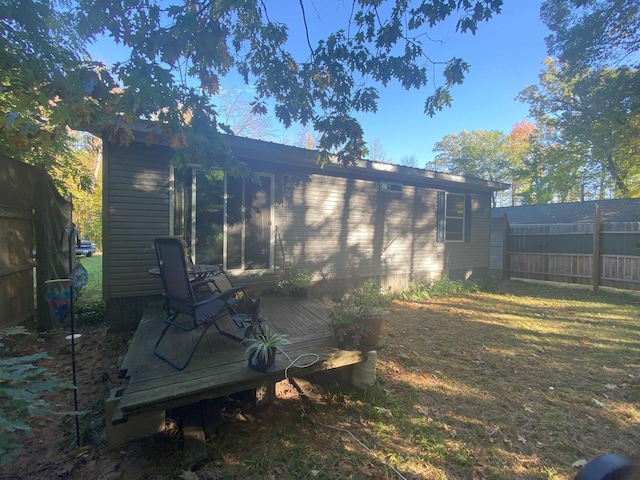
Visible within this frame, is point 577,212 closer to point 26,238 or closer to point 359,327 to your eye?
point 359,327

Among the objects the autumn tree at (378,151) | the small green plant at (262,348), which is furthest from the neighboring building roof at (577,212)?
the small green plant at (262,348)

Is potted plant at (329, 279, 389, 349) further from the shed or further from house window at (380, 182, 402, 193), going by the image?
the shed

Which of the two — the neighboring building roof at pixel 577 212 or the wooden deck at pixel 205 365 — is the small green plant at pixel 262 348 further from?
the neighboring building roof at pixel 577 212

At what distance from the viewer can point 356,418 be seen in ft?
8.72

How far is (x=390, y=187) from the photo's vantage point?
7824 mm

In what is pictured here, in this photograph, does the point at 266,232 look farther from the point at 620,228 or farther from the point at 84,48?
the point at 620,228

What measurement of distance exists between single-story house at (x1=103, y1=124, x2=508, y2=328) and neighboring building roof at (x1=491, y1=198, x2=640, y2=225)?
8.77 m

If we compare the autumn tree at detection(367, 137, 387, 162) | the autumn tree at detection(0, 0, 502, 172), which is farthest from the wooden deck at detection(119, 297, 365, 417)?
the autumn tree at detection(367, 137, 387, 162)

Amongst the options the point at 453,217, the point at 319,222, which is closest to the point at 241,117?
the point at 319,222

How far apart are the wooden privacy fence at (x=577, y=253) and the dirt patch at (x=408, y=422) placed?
187 inches

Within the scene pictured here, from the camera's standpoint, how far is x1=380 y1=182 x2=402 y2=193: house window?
25.2 ft

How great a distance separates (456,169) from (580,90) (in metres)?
18.9

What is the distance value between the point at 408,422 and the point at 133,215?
189 inches

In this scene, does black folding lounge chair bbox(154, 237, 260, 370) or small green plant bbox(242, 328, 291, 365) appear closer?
small green plant bbox(242, 328, 291, 365)
